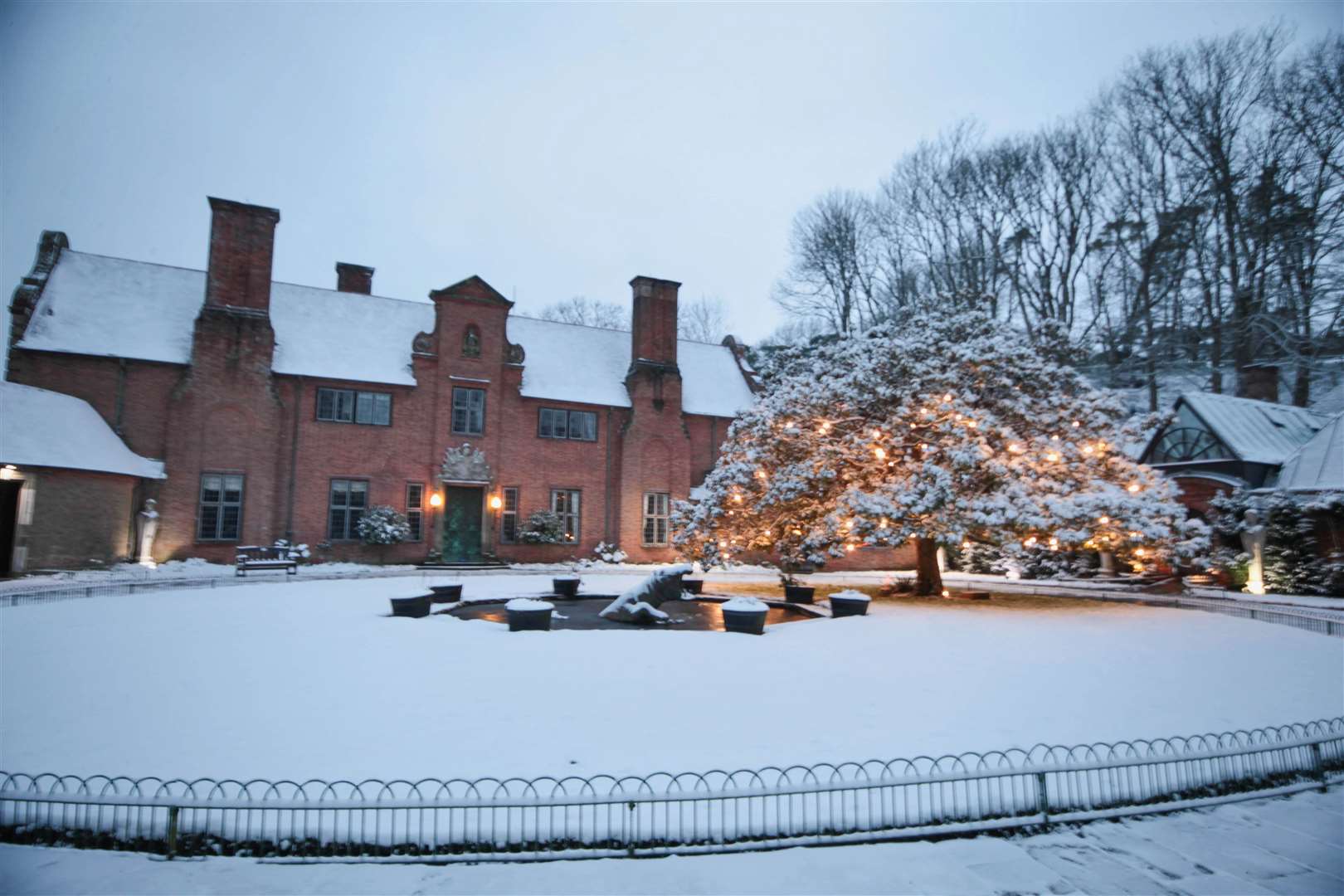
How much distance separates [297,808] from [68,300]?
87.0 ft

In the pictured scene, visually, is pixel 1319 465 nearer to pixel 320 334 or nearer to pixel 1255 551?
pixel 1255 551

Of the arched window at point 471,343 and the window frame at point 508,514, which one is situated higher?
the arched window at point 471,343

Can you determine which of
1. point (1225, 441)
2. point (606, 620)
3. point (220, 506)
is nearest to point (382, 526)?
point (220, 506)

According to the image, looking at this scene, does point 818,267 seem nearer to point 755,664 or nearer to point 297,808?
point 755,664

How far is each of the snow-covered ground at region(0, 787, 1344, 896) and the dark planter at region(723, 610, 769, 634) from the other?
7365 millimetres

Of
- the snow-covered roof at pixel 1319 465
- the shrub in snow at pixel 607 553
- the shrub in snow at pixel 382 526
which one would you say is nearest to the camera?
the snow-covered roof at pixel 1319 465

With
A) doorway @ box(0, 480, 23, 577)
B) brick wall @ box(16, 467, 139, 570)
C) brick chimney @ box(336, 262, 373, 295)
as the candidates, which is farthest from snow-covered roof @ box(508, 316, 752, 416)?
doorway @ box(0, 480, 23, 577)

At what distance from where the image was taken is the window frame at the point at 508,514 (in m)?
28.1

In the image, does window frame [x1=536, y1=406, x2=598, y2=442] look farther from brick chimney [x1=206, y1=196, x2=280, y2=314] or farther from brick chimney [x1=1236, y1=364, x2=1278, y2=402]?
brick chimney [x1=1236, y1=364, x2=1278, y2=402]

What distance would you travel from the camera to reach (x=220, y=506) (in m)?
24.2

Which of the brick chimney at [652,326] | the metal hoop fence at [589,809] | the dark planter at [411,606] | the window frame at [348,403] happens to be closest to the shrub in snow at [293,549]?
the window frame at [348,403]

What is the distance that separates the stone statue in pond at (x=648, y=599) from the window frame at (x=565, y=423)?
1343 cm

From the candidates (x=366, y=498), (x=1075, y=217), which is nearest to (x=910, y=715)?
(x=366, y=498)

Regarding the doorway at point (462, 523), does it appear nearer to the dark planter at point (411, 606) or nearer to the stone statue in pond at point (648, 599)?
the stone statue in pond at point (648, 599)
